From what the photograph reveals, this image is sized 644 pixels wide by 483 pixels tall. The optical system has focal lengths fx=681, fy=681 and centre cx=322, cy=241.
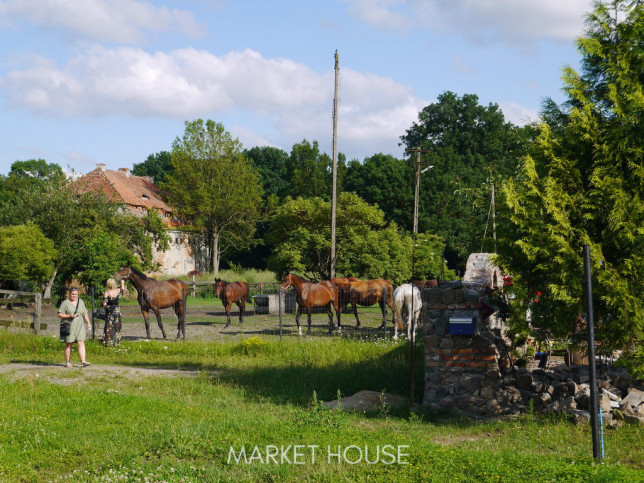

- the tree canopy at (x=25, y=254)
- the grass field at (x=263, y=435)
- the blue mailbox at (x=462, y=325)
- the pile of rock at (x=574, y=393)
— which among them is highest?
the tree canopy at (x=25, y=254)

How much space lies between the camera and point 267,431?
8781mm

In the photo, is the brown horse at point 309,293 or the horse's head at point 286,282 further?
the brown horse at point 309,293

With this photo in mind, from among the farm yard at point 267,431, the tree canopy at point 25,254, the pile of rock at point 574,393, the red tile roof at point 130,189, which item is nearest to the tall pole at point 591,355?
the farm yard at point 267,431

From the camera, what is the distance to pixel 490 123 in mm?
64312

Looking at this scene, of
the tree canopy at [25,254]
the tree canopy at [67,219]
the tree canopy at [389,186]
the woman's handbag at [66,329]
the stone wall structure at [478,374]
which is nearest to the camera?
the stone wall structure at [478,374]

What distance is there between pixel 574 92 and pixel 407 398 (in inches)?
230

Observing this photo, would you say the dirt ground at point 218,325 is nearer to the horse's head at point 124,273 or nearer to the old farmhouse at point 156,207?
the horse's head at point 124,273

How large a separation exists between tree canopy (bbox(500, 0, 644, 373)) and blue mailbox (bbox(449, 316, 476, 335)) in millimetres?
976

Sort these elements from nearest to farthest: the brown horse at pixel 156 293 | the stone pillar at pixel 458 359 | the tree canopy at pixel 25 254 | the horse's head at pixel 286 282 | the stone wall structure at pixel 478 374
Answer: the stone wall structure at pixel 478 374 < the stone pillar at pixel 458 359 < the brown horse at pixel 156 293 < the horse's head at pixel 286 282 < the tree canopy at pixel 25 254

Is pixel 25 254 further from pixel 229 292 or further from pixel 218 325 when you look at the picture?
pixel 229 292

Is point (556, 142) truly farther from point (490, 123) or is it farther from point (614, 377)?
point (490, 123)

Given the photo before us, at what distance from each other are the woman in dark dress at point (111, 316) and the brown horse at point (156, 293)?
2.86 m

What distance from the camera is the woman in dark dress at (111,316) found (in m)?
18.0

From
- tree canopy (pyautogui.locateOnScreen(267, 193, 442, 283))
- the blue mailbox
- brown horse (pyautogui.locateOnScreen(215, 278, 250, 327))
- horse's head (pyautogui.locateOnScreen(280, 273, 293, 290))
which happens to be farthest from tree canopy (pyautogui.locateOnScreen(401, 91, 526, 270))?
the blue mailbox
